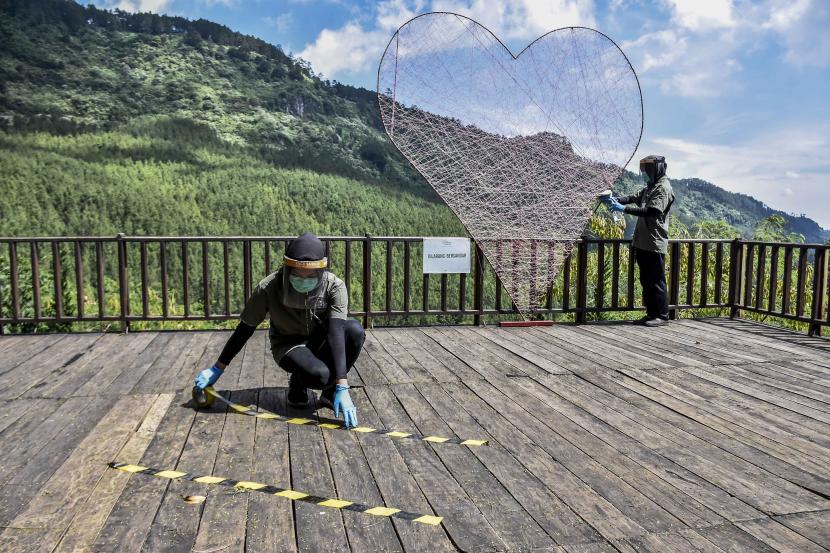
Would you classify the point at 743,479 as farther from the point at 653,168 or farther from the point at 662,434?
the point at 653,168

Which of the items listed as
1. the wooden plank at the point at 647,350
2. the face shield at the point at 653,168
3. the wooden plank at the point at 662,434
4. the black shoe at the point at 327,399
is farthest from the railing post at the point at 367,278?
the face shield at the point at 653,168

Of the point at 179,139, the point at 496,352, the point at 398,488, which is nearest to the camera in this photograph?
the point at 398,488

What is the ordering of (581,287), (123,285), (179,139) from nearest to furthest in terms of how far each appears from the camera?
(123,285) < (581,287) < (179,139)

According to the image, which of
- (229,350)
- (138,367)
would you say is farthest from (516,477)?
(138,367)

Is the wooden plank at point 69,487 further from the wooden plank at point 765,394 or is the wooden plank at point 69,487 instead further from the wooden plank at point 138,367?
Answer: the wooden plank at point 765,394

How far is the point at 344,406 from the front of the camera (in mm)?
3145

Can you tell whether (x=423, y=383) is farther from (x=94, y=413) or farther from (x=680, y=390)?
(x=94, y=413)

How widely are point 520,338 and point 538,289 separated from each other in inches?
23.0

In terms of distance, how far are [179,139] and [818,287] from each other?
73.1 m

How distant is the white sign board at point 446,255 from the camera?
6320 millimetres

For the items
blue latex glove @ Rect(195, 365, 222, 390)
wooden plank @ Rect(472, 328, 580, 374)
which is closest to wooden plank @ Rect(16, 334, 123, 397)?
blue latex glove @ Rect(195, 365, 222, 390)

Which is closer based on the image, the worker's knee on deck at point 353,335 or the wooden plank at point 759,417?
the wooden plank at point 759,417

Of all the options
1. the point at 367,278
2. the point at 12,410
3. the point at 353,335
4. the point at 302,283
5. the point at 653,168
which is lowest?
the point at 12,410

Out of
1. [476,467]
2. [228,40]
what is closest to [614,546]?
[476,467]
